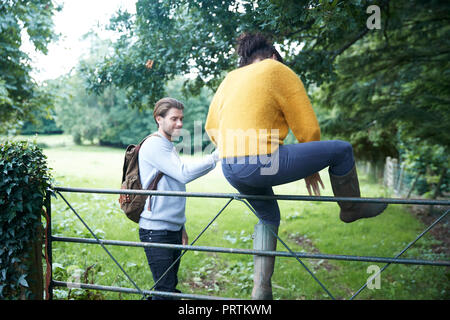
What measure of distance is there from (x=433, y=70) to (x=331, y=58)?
2410 mm

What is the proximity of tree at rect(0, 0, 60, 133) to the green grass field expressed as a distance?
6.82 ft

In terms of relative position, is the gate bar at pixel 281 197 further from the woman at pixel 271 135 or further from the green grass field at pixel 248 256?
the green grass field at pixel 248 256

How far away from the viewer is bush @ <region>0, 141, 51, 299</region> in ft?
7.77

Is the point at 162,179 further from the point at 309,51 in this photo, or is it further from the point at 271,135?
the point at 309,51

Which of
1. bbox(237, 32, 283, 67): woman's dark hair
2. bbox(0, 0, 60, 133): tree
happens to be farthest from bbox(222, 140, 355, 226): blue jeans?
bbox(0, 0, 60, 133): tree

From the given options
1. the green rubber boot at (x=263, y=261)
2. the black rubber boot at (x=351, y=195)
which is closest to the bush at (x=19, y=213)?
the green rubber boot at (x=263, y=261)

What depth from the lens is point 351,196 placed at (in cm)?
213

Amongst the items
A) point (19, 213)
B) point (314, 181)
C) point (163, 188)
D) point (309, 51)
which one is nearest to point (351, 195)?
point (314, 181)

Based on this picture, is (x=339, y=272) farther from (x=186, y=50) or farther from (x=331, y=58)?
(x=186, y=50)

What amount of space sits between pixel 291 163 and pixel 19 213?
178 centimetres

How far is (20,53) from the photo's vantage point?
6.23 meters

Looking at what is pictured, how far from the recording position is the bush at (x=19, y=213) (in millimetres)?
2367
